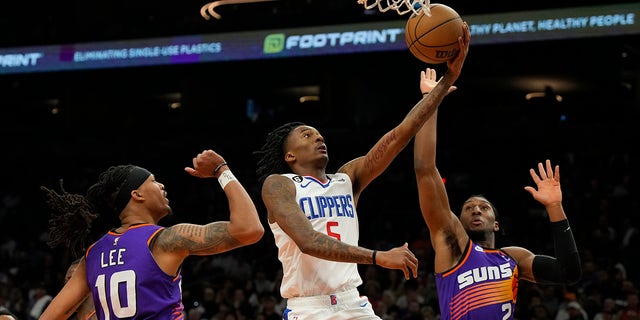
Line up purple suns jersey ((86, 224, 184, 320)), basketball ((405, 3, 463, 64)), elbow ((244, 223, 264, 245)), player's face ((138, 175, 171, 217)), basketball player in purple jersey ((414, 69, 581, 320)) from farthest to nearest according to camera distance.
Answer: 1. basketball player in purple jersey ((414, 69, 581, 320))
2. basketball ((405, 3, 463, 64))
3. player's face ((138, 175, 171, 217))
4. purple suns jersey ((86, 224, 184, 320))
5. elbow ((244, 223, 264, 245))

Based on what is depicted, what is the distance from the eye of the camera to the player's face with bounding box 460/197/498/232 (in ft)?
17.6

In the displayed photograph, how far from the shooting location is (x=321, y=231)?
4.58m

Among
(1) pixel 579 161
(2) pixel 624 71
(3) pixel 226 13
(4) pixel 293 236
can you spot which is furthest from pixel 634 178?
(4) pixel 293 236

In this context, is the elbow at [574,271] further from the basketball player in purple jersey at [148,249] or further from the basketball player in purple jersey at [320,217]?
the basketball player in purple jersey at [148,249]

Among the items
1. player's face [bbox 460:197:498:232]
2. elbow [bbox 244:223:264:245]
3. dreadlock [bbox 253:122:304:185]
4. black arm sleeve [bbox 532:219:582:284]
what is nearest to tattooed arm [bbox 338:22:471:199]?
dreadlock [bbox 253:122:304:185]

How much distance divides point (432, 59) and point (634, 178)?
9764 mm

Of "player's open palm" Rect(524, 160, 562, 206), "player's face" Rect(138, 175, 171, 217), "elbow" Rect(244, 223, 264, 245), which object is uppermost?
"player's face" Rect(138, 175, 171, 217)

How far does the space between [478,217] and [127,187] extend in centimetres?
220

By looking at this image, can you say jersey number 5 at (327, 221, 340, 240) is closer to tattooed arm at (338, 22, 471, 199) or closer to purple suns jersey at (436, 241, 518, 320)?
tattooed arm at (338, 22, 471, 199)

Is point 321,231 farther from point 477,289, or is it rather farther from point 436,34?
point 436,34

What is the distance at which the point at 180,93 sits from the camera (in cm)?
2164

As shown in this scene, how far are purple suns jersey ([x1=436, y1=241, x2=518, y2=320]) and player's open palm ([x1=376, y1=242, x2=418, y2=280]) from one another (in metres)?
1.28

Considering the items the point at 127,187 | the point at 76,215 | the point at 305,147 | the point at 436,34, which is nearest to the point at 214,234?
the point at 127,187

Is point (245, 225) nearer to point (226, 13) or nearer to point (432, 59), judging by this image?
point (432, 59)
